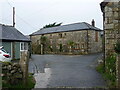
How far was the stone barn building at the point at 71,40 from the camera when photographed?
89.2ft

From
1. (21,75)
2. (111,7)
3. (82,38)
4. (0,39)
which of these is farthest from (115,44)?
(82,38)

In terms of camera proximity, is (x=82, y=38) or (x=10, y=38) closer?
(x=10, y=38)

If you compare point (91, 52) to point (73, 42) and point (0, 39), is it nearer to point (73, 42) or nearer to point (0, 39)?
point (73, 42)

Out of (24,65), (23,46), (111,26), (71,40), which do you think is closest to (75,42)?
(71,40)

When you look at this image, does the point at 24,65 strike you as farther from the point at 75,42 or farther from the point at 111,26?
the point at 75,42

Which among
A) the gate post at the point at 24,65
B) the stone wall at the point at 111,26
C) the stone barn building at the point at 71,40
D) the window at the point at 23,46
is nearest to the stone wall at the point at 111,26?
the stone wall at the point at 111,26

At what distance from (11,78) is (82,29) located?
2161 cm

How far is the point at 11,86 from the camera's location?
21.8ft

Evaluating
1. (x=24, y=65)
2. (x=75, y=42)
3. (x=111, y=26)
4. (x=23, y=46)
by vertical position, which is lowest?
(x=24, y=65)

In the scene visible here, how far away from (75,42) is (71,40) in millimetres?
823

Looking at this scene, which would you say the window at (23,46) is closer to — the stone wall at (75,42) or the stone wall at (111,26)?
the stone wall at (75,42)

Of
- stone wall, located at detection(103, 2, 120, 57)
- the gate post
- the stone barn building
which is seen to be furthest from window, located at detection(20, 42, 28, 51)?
the gate post

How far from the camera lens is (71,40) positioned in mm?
28672

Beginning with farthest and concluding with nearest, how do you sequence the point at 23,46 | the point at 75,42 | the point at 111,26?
the point at 75,42, the point at 23,46, the point at 111,26
